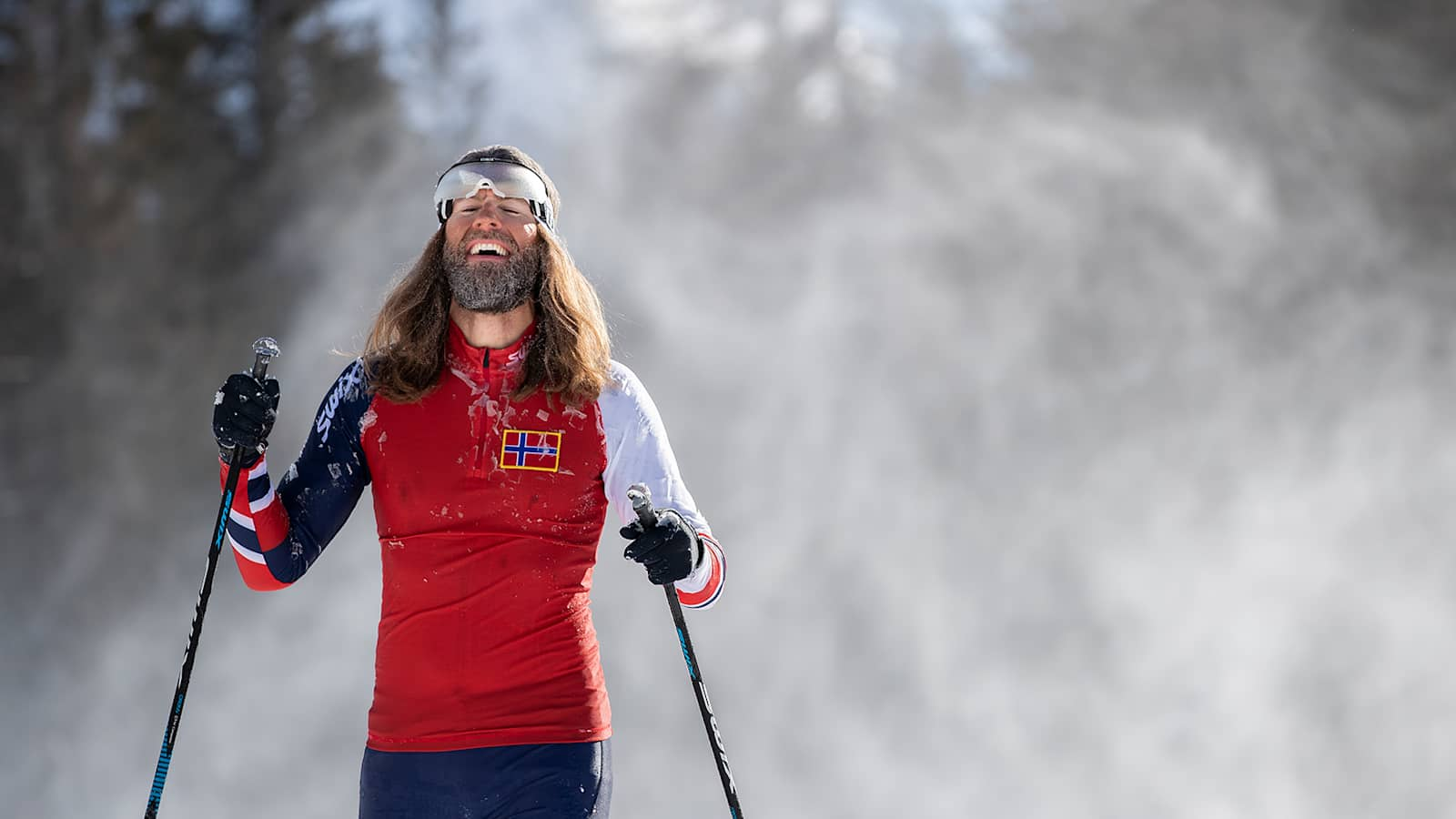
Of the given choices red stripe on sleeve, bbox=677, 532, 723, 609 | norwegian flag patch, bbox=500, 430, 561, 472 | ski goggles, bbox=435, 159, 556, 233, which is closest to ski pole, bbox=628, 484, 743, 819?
red stripe on sleeve, bbox=677, 532, 723, 609

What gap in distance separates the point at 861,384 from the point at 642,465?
878 centimetres

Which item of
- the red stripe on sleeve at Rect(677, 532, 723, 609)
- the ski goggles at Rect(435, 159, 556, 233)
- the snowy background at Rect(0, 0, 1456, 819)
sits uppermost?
the snowy background at Rect(0, 0, 1456, 819)

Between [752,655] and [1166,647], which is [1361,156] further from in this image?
[752,655]

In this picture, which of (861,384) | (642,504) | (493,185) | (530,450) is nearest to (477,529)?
(530,450)

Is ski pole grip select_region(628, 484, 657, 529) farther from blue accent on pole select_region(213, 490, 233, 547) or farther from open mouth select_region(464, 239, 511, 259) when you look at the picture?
blue accent on pole select_region(213, 490, 233, 547)

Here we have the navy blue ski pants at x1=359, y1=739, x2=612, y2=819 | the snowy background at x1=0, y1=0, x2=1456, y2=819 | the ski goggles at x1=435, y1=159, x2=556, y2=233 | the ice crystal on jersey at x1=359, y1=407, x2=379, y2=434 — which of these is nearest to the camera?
the navy blue ski pants at x1=359, y1=739, x2=612, y2=819

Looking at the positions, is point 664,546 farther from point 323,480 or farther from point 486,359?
point 323,480

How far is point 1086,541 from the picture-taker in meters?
10.2

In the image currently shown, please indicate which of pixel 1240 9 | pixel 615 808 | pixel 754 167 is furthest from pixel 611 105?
pixel 615 808

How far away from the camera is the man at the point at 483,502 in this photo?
1992mm

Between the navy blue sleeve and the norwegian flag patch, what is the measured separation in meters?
0.25

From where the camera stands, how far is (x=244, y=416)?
215 centimetres

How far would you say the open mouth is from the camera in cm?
228

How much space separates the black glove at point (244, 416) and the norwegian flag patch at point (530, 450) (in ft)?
1.18
